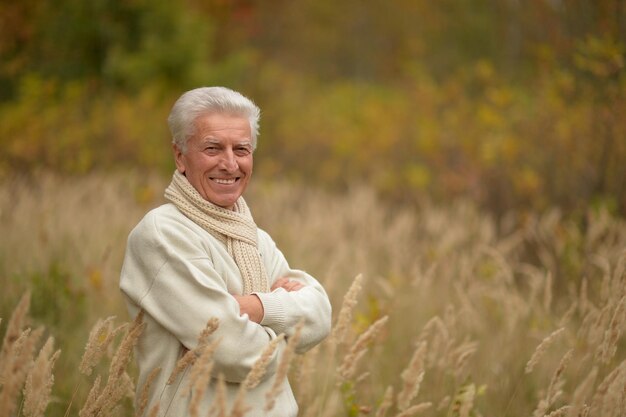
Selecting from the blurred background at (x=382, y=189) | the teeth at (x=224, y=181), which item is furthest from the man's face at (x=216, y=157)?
the blurred background at (x=382, y=189)

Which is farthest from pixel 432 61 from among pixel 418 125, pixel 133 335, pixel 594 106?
pixel 133 335

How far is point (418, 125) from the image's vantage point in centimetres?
1013

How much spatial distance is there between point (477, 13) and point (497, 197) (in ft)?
43.7

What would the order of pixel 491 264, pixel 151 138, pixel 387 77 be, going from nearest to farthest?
1. pixel 491 264
2. pixel 151 138
3. pixel 387 77

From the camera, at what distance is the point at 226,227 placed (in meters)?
1.97

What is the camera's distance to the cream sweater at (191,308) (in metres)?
1.77

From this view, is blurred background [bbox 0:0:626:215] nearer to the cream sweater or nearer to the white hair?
the white hair

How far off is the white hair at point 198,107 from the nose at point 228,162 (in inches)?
4.8

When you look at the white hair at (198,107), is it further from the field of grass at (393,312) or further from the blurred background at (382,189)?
the blurred background at (382,189)

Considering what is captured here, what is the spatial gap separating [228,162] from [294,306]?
499 mm

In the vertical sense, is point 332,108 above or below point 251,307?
below

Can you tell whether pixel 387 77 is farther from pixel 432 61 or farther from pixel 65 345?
pixel 65 345

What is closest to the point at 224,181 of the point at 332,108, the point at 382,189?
the point at 382,189

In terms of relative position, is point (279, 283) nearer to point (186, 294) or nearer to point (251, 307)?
point (251, 307)
